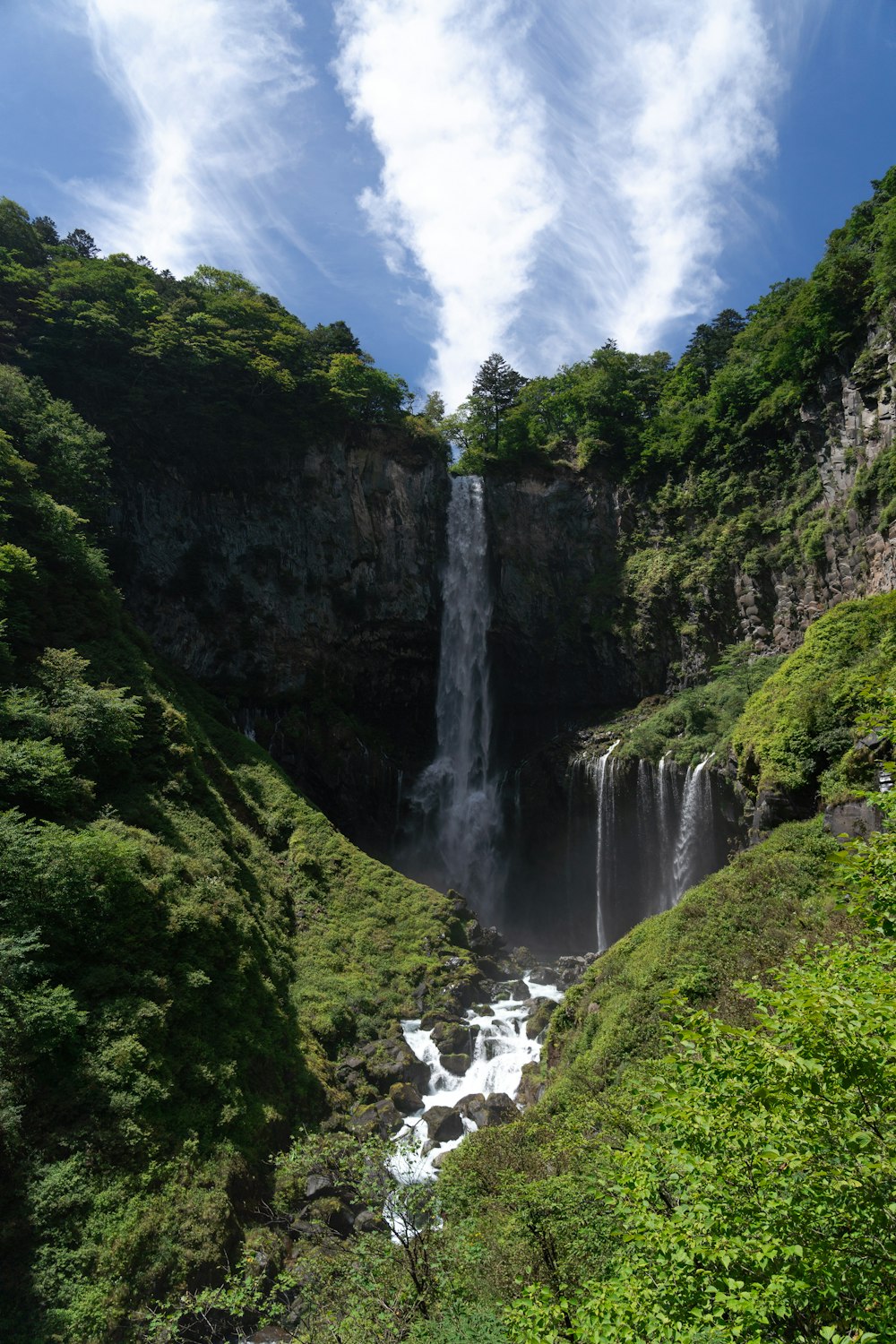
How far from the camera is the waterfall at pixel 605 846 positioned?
25969mm

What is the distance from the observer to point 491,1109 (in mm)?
14625

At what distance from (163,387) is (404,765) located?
70.0ft

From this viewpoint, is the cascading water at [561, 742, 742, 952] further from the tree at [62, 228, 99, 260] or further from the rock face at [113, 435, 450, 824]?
the tree at [62, 228, 99, 260]

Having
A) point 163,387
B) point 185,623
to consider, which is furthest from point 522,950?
point 163,387

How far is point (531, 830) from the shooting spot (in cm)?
3098

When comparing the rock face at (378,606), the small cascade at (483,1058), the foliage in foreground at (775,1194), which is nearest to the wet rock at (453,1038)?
the small cascade at (483,1058)

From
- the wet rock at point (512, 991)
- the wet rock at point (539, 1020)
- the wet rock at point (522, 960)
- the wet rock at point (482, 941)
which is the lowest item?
the wet rock at point (522, 960)

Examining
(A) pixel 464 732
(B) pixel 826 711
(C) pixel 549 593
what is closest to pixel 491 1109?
(B) pixel 826 711

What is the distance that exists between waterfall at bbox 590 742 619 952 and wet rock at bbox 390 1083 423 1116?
39.6 feet

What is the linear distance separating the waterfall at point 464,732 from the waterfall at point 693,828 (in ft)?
35.4

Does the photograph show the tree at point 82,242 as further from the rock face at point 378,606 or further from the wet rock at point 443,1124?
the wet rock at point 443,1124

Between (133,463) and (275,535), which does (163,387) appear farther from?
(275,535)

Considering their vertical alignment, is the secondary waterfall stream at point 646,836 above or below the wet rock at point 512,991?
above

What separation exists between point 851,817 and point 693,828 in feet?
34.0
